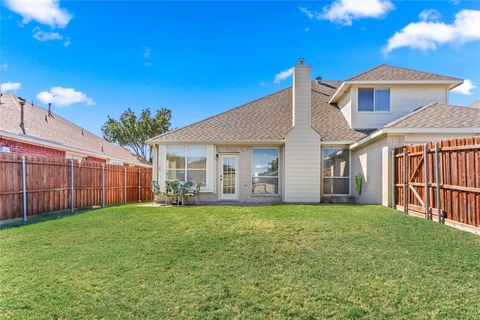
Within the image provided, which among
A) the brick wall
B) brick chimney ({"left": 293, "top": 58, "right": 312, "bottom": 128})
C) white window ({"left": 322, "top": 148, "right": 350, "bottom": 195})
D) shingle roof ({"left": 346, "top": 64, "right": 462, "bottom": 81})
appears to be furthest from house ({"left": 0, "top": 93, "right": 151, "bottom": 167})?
shingle roof ({"left": 346, "top": 64, "right": 462, "bottom": 81})

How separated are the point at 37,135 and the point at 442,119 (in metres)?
16.4

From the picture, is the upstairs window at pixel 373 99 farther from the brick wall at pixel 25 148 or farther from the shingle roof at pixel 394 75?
the brick wall at pixel 25 148

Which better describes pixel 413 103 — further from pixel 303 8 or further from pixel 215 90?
pixel 215 90

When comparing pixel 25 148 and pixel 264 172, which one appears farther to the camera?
pixel 264 172

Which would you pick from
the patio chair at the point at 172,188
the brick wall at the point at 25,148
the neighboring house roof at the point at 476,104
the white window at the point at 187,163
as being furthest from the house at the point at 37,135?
the neighboring house roof at the point at 476,104

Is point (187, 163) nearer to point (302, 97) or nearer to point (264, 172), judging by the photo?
point (264, 172)

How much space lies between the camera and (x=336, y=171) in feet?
47.4

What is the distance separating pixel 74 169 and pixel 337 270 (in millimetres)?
10961

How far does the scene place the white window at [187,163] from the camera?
48.5 feet

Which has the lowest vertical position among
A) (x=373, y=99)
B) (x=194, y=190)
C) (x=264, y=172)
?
(x=194, y=190)

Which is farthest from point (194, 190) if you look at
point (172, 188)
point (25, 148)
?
point (25, 148)

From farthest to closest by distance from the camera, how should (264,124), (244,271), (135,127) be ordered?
(135,127)
(264,124)
(244,271)

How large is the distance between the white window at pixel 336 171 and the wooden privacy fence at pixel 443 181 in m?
4.10

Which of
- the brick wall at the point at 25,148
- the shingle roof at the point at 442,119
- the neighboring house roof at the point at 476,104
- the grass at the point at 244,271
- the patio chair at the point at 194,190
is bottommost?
the grass at the point at 244,271
